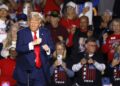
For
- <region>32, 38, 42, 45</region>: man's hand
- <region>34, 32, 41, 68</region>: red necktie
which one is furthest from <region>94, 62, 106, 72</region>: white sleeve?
<region>32, 38, 42, 45</region>: man's hand

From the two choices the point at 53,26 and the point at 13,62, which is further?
the point at 53,26

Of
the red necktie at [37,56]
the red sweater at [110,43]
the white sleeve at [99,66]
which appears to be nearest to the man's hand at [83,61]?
the white sleeve at [99,66]

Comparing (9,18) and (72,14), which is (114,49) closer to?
(72,14)

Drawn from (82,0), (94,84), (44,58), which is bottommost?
(94,84)

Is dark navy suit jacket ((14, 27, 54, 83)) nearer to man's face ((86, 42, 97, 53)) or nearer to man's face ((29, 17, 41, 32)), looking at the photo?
man's face ((29, 17, 41, 32))

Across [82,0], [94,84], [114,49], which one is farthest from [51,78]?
[82,0]

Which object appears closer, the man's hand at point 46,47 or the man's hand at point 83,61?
the man's hand at point 46,47

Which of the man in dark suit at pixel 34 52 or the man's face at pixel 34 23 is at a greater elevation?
the man's face at pixel 34 23

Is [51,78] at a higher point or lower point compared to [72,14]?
lower

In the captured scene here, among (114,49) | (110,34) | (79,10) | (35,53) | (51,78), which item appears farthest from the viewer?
(79,10)

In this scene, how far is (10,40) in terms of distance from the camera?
9562 millimetres

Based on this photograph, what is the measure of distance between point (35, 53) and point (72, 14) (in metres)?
3.14

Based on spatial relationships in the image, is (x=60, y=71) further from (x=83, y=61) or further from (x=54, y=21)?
(x=54, y=21)

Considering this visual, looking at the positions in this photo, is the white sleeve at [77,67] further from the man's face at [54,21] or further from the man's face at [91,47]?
the man's face at [54,21]
